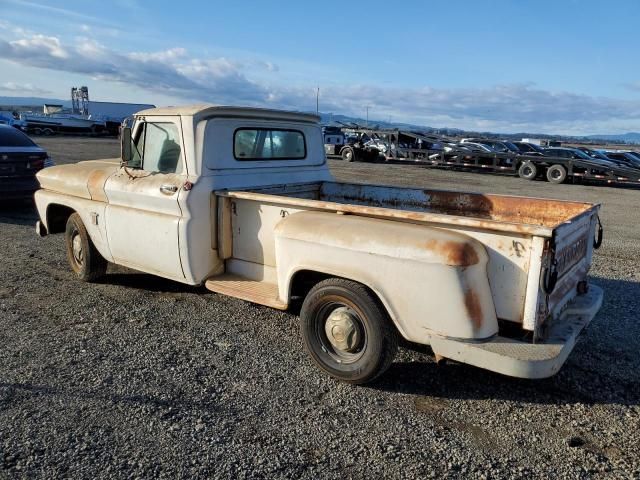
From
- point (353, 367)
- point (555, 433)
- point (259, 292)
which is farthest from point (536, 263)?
point (259, 292)

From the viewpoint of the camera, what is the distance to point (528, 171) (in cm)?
2139

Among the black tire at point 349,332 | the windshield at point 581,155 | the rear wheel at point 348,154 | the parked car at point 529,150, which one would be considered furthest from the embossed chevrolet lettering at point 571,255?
the rear wheel at point 348,154

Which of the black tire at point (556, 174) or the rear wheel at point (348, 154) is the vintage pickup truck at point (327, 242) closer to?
the black tire at point (556, 174)

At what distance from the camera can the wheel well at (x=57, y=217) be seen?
6242 millimetres

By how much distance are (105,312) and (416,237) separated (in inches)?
128

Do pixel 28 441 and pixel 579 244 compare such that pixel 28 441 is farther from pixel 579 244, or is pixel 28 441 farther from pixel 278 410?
pixel 579 244

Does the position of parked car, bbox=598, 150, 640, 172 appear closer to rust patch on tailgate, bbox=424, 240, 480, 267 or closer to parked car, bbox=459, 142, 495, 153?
parked car, bbox=459, 142, 495, 153

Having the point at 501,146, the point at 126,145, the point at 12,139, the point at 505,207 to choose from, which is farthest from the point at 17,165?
the point at 501,146

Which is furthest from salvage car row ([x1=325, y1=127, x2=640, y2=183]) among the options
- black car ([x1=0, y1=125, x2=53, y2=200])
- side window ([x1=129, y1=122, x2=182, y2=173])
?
side window ([x1=129, y1=122, x2=182, y2=173])

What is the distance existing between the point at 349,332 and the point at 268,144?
238cm

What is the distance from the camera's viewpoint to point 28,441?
3.03 m

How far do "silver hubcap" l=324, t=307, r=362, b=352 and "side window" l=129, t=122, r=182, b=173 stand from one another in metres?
2.00

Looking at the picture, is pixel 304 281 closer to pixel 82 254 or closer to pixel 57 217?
pixel 82 254

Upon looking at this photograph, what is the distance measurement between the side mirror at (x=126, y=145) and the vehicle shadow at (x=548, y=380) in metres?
3.14
